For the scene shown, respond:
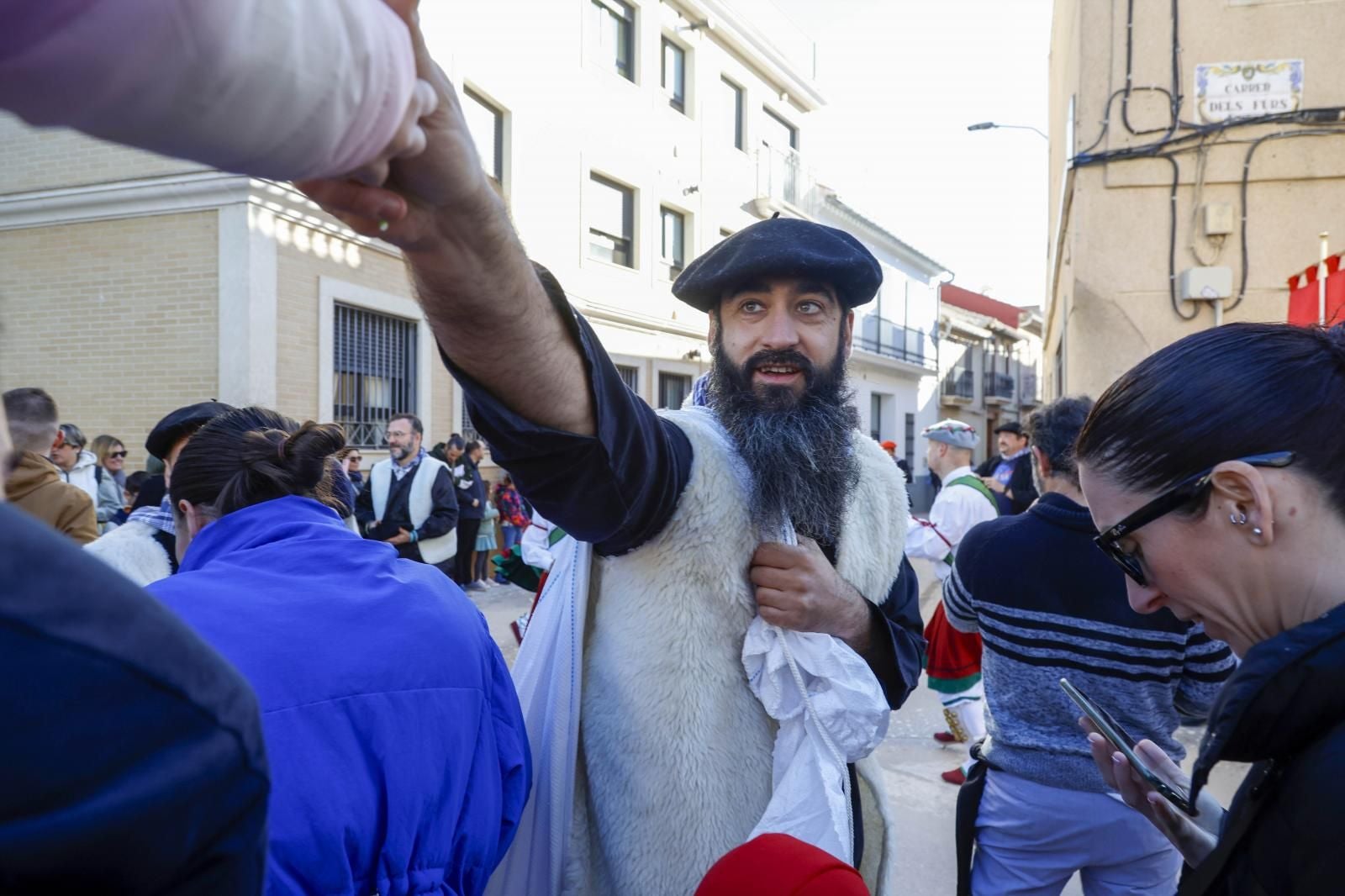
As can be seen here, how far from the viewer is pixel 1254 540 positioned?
1.05 meters

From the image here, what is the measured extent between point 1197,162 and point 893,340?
2009 cm

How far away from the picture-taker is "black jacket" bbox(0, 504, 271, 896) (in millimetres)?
353

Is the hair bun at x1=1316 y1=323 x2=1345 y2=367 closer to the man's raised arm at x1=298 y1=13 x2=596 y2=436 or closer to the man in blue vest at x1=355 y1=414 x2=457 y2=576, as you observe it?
the man's raised arm at x1=298 y1=13 x2=596 y2=436

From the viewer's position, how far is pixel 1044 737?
2430mm

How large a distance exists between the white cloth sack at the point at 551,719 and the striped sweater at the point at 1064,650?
1405mm

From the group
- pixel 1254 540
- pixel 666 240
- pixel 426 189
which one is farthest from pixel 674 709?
pixel 666 240

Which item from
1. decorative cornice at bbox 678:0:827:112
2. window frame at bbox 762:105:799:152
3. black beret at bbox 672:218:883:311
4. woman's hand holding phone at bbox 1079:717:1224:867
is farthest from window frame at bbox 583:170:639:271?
woman's hand holding phone at bbox 1079:717:1224:867

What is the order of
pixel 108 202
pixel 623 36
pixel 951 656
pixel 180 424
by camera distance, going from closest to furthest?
1. pixel 180 424
2. pixel 951 656
3. pixel 108 202
4. pixel 623 36

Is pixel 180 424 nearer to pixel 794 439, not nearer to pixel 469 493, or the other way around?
pixel 794 439

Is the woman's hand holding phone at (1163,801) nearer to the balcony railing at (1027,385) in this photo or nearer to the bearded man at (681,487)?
the bearded man at (681,487)

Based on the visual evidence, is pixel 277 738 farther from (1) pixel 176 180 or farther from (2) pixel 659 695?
(1) pixel 176 180

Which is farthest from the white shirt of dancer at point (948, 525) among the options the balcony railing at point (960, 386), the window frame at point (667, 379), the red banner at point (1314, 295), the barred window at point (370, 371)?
the balcony railing at point (960, 386)

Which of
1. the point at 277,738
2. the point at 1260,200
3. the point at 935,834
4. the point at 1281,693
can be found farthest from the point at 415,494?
the point at 1260,200

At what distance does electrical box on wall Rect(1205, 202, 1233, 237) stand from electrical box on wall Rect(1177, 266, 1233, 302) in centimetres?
29
